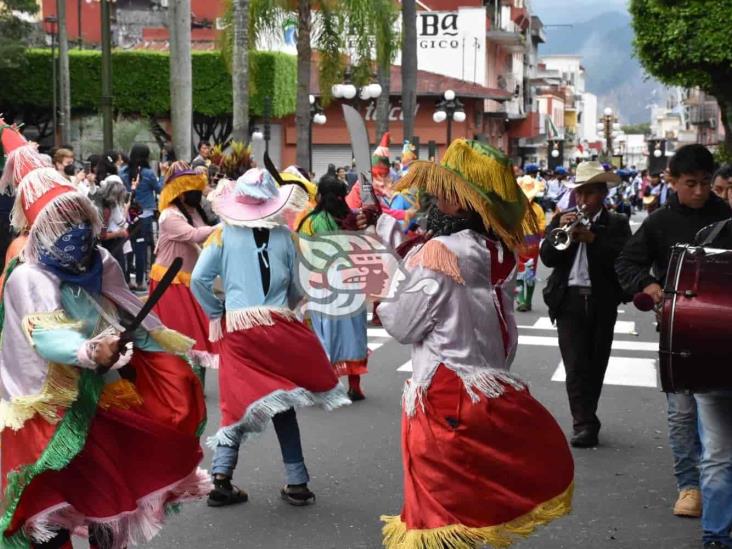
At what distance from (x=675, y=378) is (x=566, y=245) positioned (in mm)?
2639

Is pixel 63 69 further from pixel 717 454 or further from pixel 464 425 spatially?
pixel 464 425

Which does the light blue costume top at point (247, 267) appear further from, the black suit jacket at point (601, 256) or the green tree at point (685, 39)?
the green tree at point (685, 39)

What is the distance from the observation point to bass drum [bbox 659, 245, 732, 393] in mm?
4578

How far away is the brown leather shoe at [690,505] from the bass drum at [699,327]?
5.37 feet

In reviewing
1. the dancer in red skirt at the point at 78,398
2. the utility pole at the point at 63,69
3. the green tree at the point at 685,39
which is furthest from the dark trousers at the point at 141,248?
the utility pole at the point at 63,69

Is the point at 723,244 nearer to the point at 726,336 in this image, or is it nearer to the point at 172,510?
the point at 726,336

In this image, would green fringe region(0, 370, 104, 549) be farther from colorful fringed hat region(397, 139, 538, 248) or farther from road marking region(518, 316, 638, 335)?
road marking region(518, 316, 638, 335)

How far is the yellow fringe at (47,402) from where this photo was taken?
4320 mm

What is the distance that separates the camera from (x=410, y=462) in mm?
4609

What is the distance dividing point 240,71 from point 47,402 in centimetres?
1669

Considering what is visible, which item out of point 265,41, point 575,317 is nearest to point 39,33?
point 265,41

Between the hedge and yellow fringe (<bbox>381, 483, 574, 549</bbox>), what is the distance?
3800cm

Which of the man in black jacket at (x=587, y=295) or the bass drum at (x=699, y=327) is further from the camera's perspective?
the man in black jacket at (x=587, y=295)

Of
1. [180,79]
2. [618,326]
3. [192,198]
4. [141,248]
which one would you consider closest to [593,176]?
[192,198]
